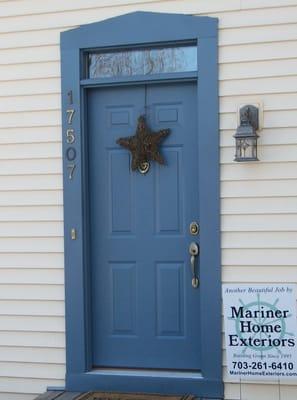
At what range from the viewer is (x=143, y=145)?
521cm

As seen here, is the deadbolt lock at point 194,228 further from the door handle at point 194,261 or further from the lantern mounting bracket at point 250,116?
the lantern mounting bracket at point 250,116

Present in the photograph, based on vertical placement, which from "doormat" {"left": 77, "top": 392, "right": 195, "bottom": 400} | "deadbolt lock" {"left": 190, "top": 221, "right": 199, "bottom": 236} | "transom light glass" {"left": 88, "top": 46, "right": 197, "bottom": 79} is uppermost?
"transom light glass" {"left": 88, "top": 46, "right": 197, "bottom": 79}

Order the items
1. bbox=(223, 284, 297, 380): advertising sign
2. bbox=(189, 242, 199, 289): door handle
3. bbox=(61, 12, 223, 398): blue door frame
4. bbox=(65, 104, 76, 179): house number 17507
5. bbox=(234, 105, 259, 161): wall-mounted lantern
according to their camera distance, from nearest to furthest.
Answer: bbox=(223, 284, 297, 380): advertising sign → bbox=(234, 105, 259, 161): wall-mounted lantern → bbox=(61, 12, 223, 398): blue door frame → bbox=(189, 242, 199, 289): door handle → bbox=(65, 104, 76, 179): house number 17507

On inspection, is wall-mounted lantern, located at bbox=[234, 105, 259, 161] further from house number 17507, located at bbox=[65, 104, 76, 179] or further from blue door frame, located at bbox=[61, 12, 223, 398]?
house number 17507, located at bbox=[65, 104, 76, 179]

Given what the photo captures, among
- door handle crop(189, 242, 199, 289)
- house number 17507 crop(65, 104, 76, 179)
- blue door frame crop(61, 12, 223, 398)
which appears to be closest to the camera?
blue door frame crop(61, 12, 223, 398)

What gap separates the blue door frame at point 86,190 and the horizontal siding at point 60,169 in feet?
0.24

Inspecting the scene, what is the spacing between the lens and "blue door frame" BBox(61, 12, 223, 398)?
16.5 feet

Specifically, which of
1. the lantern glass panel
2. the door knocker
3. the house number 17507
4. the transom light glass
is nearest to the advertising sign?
the lantern glass panel

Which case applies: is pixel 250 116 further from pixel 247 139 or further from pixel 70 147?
pixel 70 147

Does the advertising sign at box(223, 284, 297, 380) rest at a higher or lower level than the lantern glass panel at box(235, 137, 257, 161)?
lower

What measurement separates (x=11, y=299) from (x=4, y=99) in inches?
62.1

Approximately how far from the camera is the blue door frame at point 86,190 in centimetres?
504

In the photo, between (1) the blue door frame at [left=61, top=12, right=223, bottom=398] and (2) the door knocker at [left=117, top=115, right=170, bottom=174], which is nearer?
(1) the blue door frame at [left=61, top=12, right=223, bottom=398]

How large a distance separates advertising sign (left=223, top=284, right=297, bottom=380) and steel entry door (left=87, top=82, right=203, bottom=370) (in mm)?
461
